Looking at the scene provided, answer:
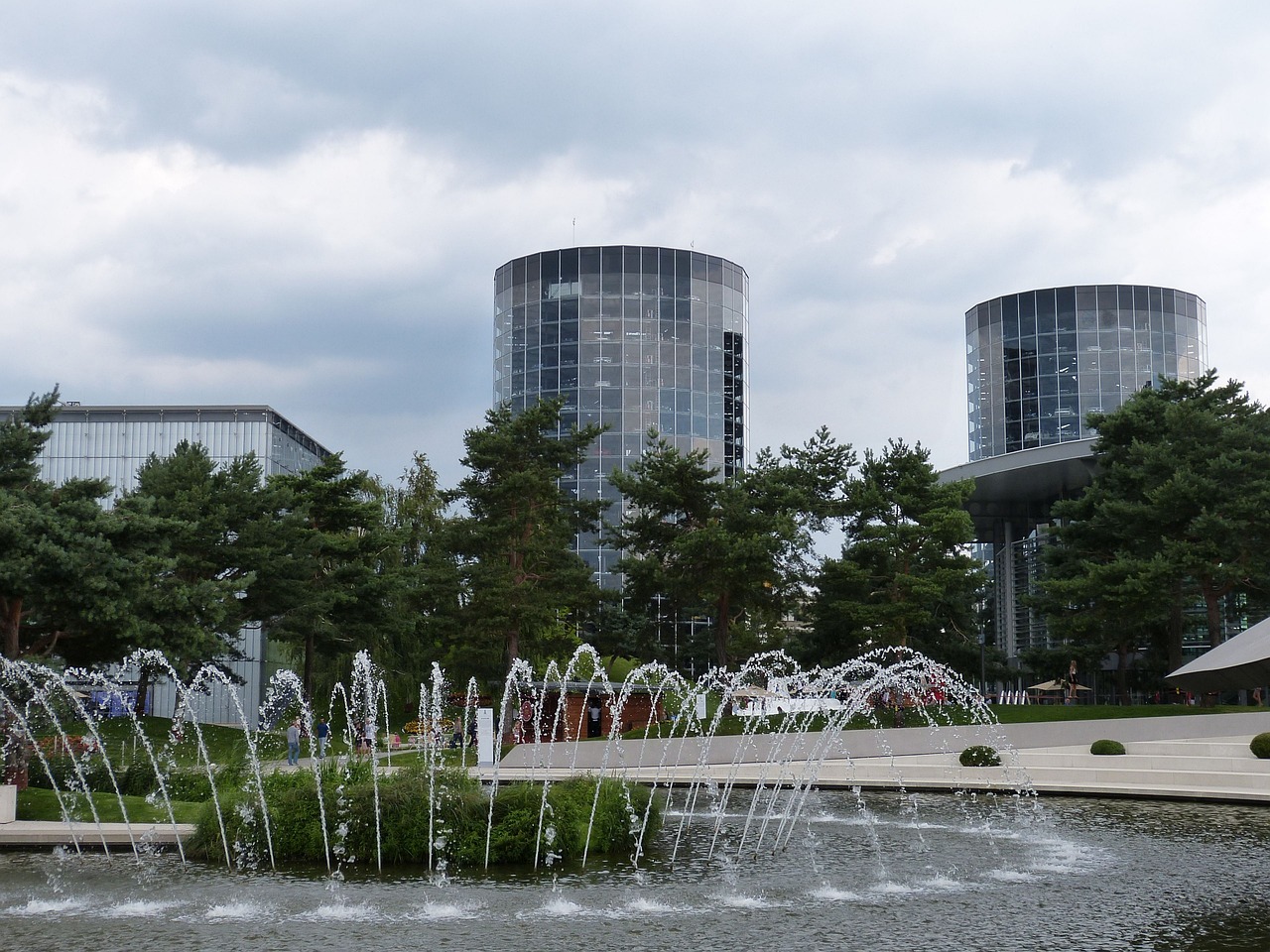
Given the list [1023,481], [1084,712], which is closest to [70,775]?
[1084,712]

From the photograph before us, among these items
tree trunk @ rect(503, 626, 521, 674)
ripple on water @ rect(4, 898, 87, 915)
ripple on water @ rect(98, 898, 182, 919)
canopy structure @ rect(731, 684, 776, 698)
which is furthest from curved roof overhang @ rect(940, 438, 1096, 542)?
ripple on water @ rect(4, 898, 87, 915)

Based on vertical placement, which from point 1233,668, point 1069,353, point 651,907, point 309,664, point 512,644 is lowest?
point 651,907

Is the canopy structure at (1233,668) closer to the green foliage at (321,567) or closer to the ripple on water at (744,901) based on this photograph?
the ripple on water at (744,901)

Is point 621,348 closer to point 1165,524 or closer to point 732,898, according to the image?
point 1165,524

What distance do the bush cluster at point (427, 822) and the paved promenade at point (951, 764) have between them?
157 cm

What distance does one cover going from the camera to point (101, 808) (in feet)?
60.0

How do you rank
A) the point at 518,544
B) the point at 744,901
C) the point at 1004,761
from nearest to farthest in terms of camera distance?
the point at 744,901 < the point at 1004,761 < the point at 518,544

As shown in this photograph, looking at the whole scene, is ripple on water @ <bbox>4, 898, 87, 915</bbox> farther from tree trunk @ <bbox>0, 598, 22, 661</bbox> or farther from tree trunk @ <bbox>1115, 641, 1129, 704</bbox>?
tree trunk @ <bbox>1115, 641, 1129, 704</bbox>

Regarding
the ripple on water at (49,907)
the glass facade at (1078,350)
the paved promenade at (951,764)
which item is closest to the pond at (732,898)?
the ripple on water at (49,907)

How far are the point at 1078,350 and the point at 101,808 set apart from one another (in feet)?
208

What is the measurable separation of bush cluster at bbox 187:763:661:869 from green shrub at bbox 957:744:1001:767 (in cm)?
1386

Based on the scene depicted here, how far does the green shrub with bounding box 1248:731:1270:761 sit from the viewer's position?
25.3 m

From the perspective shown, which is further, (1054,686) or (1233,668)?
(1054,686)

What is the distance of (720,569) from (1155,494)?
1360cm
